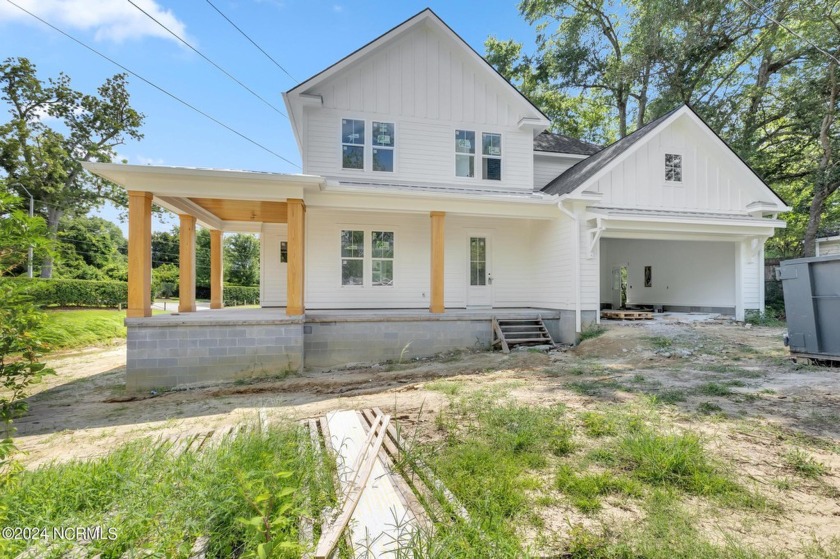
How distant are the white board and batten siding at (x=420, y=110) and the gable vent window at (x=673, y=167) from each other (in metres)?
3.94

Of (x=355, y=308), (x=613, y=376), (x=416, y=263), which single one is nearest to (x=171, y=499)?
(x=613, y=376)

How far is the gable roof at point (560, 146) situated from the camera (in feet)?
45.2

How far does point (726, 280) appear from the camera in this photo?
12.5 m

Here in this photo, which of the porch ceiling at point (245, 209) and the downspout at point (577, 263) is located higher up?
the porch ceiling at point (245, 209)

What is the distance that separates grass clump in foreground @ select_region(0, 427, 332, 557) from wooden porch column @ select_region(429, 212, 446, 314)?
6887 mm

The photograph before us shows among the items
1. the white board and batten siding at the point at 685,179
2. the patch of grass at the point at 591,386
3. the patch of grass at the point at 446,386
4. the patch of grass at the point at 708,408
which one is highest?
the white board and batten siding at the point at 685,179

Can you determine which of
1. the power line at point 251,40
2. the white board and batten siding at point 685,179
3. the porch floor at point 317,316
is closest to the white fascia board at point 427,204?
the white board and batten siding at point 685,179

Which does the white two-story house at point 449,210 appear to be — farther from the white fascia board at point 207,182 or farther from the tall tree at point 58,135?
the tall tree at point 58,135

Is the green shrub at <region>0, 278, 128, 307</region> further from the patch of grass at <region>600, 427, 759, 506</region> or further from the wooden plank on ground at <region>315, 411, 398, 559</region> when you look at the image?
the patch of grass at <region>600, 427, 759, 506</region>

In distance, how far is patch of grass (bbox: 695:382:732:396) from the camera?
17.5 feet

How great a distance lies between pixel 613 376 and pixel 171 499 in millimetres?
6418

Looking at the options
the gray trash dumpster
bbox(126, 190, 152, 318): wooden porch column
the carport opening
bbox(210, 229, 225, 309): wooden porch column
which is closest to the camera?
the gray trash dumpster

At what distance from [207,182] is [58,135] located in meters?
24.1

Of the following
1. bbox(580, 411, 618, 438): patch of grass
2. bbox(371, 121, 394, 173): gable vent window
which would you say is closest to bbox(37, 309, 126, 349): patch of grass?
bbox(371, 121, 394, 173): gable vent window
